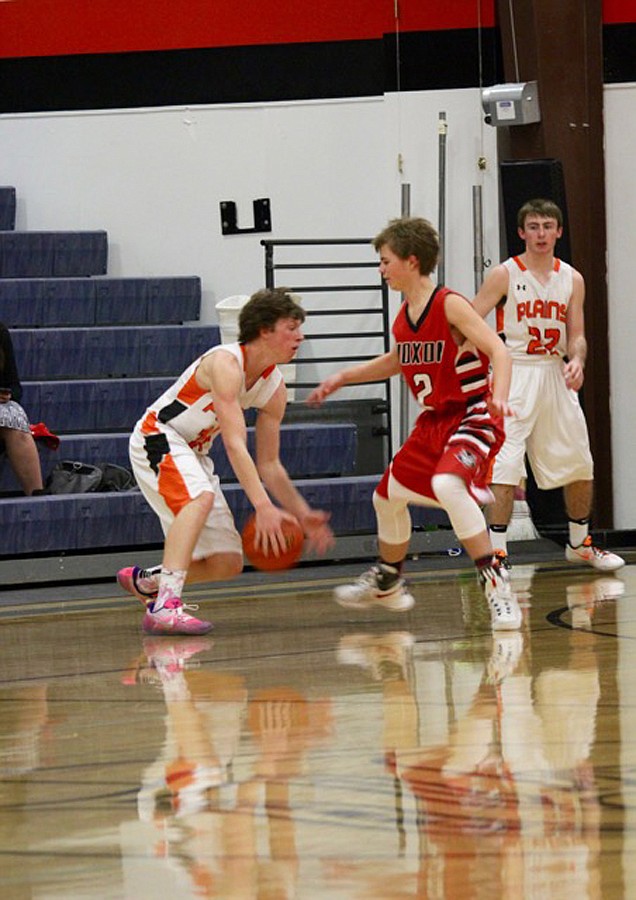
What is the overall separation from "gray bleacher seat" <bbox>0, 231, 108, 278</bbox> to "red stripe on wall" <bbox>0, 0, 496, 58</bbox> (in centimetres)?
118

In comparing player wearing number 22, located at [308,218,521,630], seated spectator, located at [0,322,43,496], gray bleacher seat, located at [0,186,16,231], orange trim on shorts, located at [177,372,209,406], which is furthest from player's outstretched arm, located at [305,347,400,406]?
gray bleacher seat, located at [0,186,16,231]

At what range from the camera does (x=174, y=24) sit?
9047 mm

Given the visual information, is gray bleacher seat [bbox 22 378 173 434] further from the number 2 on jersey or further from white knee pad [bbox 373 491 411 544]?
the number 2 on jersey

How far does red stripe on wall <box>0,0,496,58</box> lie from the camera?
8898 mm

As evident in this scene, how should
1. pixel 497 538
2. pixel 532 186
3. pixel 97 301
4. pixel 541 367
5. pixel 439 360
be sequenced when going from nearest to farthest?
pixel 439 360
pixel 497 538
pixel 541 367
pixel 532 186
pixel 97 301

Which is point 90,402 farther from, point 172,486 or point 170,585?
point 170,585

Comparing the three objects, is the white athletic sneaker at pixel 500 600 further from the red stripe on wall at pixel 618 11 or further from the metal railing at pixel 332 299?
the red stripe on wall at pixel 618 11

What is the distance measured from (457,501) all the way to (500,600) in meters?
0.34

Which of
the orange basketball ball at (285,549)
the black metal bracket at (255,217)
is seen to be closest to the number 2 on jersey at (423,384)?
the orange basketball ball at (285,549)

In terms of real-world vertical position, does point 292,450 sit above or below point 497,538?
above

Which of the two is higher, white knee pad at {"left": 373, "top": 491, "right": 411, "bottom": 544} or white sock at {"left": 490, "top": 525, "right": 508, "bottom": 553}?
white knee pad at {"left": 373, "top": 491, "right": 411, "bottom": 544}

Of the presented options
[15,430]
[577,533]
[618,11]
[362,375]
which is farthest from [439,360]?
[618,11]

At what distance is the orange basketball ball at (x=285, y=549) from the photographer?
504 cm

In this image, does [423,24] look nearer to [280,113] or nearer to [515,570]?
[280,113]
